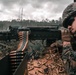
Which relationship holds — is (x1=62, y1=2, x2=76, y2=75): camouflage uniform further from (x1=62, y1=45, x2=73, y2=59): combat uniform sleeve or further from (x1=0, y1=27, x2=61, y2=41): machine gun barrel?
(x1=0, y1=27, x2=61, y2=41): machine gun barrel

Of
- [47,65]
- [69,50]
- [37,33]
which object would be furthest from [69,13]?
[47,65]

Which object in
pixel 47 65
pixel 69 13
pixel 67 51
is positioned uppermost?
pixel 69 13

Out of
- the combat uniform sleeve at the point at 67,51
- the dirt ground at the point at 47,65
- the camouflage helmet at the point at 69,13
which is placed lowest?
the dirt ground at the point at 47,65

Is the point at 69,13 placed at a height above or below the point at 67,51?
above

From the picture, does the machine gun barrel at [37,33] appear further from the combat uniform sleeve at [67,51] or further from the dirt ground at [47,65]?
the dirt ground at [47,65]

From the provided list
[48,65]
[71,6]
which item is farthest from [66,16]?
[48,65]

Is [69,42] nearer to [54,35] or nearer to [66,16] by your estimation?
[66,16]

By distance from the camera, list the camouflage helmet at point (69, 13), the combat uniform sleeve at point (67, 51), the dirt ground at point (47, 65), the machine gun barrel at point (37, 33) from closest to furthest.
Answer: the camouflage helmet at point (69, 13) < the combat uniform sleeve at point (67, 51) < the machine gun barrel at point (37, 33) < the dirt ground at point (47, 65)

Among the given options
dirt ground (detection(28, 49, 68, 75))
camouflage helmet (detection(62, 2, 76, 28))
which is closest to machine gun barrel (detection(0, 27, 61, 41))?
camouflage helmet (detection(62, 2, 76, 28))

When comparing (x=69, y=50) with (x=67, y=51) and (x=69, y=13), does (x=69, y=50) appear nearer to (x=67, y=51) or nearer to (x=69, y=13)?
(x=67, y=51)

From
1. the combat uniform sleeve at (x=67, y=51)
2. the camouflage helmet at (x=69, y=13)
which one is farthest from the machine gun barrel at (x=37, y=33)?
the camouflage helmet at (x=69, y=13)

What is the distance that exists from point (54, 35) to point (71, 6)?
3634mm

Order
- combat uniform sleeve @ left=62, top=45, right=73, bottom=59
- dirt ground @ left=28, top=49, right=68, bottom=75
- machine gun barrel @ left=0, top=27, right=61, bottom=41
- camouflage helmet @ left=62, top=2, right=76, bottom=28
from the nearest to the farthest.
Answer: camouflage helmet @ left=62, top=2, right=76, bottom=28, combat uniform sleeve @ left=62, top=45, right=73, bottom=59, machine gun barrel @ left=0, top=27, right=61, bottom=41, dirt ground @ left=28, top=49, right=68, bottom=75

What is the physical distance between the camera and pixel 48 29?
6.46 metres
